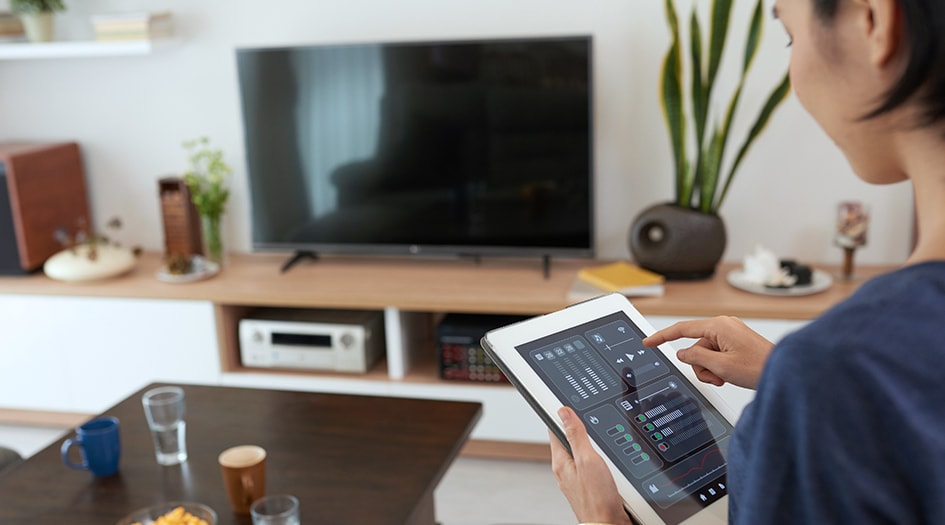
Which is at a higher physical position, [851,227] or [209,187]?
[209,187]

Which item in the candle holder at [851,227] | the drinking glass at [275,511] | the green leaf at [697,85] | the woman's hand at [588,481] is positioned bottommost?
the drinking glass at [275,511]

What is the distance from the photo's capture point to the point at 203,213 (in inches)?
124

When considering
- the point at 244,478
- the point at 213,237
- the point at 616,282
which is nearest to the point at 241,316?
the point at 213,237

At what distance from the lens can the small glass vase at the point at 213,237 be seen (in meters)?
3.17

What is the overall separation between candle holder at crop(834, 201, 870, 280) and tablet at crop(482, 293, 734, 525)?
188 cm

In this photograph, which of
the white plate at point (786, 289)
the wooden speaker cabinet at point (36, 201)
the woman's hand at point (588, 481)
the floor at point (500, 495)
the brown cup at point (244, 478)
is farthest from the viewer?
the wooden speaker cabinet at point (36, 201)

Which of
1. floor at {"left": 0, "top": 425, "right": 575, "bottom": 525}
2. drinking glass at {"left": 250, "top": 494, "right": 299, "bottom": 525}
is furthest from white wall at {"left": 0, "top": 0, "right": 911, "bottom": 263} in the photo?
drinking glass at {"left": 250, "top": 494, "right": 299, "bottom": 525}

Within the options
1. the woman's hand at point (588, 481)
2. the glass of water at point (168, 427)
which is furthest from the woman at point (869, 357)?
the glass of water at point (168, 427)

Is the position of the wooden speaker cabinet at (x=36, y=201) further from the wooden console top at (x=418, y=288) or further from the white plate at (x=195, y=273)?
the white plate at (x=195, y=273)

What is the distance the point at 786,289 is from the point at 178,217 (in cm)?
199

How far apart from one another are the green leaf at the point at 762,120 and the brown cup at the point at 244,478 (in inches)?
67.2

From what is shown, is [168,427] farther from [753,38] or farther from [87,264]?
[753,38]

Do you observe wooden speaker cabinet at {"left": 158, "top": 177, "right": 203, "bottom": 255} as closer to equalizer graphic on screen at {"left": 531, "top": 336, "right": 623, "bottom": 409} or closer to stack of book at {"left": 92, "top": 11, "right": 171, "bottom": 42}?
stack of book at {"left": 92, "top": 11, "right": 171, "bottom": 42}

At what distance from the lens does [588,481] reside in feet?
3.05
